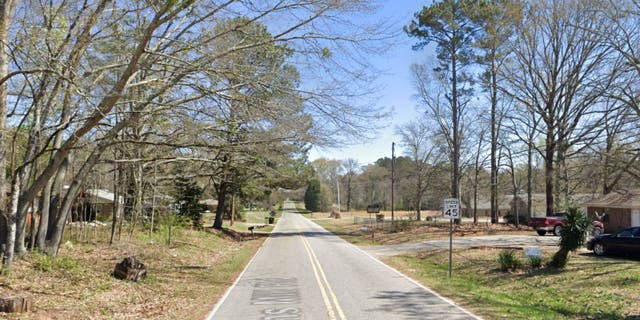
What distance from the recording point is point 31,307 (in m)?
9.45

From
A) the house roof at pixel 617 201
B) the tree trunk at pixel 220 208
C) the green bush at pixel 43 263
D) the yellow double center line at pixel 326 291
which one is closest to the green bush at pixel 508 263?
the yellow double center line at pixel 326 291

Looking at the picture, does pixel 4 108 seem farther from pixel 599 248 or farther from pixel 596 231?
pixel 596 231

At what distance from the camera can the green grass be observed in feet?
38.8

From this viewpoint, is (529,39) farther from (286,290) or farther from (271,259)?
(286,290)

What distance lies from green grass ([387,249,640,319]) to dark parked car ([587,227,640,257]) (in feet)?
3.29

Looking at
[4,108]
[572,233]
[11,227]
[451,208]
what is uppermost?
[4,108]

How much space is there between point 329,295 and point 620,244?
13909 millimetres

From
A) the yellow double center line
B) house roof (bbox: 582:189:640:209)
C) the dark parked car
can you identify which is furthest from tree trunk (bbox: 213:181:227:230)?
house roof (bbox: 582:189:640:209)

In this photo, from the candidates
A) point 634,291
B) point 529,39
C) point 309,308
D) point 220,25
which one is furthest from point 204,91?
point 529,39

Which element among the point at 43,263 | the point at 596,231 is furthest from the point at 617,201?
the point at 43,263

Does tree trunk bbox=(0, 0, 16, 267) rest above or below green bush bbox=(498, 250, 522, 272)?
above

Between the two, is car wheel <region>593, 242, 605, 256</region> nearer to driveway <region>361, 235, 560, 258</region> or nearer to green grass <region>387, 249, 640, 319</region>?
green grass <region>387, 249, 640, 319</region>

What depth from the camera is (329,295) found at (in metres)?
12.6

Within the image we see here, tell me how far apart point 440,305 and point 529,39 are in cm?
2589
